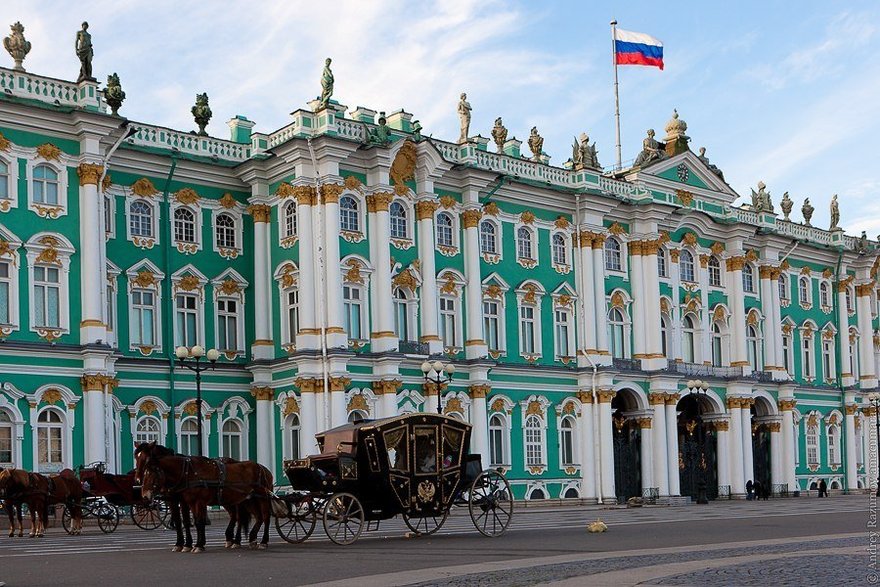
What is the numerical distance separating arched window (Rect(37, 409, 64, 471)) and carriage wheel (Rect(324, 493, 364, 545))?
59.5 ft

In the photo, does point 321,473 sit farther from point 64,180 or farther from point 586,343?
point 586,343

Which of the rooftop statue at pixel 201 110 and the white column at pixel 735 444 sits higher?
the rooftop statue at pixel 201 110

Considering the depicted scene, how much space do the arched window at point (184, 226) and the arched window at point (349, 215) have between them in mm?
5690

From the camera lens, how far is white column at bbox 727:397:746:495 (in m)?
61.2

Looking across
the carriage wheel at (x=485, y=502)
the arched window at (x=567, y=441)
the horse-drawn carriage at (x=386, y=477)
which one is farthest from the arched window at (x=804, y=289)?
the horse-drawn carriage at (x=386, y=477)

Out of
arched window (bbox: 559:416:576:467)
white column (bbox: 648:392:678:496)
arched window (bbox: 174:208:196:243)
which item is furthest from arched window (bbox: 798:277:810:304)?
arched window (bbox: 174:208:196:243)

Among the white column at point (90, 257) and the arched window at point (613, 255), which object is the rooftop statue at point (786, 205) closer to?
the arched window at point (613, 255)

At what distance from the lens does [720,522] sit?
110 ft

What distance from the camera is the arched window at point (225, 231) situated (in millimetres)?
48969

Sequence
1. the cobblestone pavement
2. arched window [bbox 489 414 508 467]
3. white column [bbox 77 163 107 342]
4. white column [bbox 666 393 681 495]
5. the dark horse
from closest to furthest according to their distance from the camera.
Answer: the cobblestone pavement < the dark horse < white column [bbox 77 163 107 342] < arched window [bbox 489 414 508 467] < white column [bbox 666 393 681 495]

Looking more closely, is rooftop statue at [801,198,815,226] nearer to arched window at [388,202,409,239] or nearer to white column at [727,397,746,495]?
white column at [727,397,746,495]

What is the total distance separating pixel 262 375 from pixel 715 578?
34.2 metres

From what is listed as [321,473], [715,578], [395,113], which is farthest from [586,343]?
[715,578]

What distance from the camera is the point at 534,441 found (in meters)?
54.0
